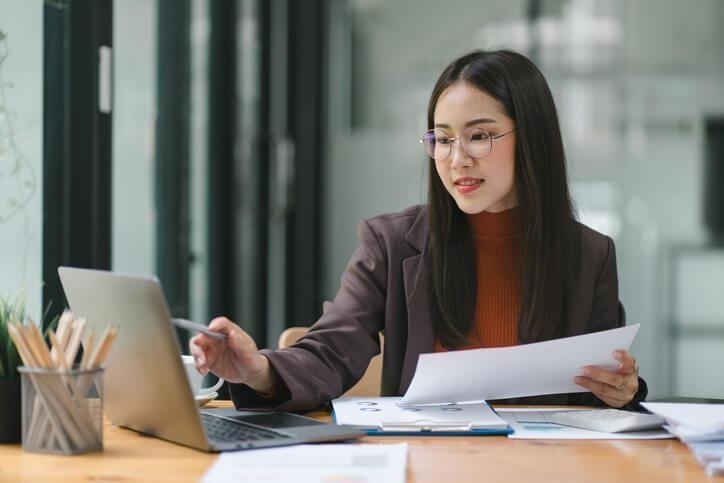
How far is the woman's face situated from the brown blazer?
17 cm

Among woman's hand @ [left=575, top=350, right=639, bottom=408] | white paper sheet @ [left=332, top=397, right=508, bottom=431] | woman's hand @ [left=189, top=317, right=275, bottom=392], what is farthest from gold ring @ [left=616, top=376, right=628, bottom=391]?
woman's hand @ [left=189, top=317, right=275, bottom=392]

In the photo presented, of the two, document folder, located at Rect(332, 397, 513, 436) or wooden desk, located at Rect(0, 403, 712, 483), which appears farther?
document folder, located at Rect(332, 397, 513, 436)

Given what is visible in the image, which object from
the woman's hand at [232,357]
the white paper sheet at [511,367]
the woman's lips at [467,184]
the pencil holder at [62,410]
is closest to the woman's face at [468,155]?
the woman's lips at [467,184]

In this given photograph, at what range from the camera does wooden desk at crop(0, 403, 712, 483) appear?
3.89 feet

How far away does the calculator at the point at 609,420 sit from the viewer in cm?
146

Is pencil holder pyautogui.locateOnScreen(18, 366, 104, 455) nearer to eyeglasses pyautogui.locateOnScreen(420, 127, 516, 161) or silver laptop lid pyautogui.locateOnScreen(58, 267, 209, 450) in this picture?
silver laptop lid pyautogui.locateOnScreen(58, 267, 209, 450)

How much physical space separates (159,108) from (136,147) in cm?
30

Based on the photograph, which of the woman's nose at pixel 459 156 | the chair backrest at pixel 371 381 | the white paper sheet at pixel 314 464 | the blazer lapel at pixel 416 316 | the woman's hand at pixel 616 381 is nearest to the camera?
the white paper sheet at pixel 314 464

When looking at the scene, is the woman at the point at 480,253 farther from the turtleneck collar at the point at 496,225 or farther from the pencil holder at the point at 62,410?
the pencil holder at the point at 62,410

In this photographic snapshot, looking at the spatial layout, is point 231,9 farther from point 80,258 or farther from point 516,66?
point 516,66

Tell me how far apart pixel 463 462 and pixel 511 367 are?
0.96ft

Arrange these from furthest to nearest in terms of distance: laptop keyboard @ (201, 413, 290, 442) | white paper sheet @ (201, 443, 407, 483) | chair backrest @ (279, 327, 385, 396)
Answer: chair backrest @ (279, 327, 385, 396), laptop keyboard @ (201, 413, 290, 442), white paper sheet @ (201, 443, 407, 483)

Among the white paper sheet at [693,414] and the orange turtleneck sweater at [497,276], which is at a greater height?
the orange turtleneck sweater at [497,276]

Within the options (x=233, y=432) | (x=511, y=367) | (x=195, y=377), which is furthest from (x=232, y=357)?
(x=511, y=367)
